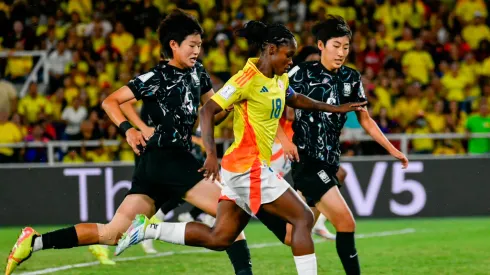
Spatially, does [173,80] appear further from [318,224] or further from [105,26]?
[105,26]

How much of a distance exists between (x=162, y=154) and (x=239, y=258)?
1054 mm

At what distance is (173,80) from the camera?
8.40 meters

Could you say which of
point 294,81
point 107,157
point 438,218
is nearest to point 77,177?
point 107,157

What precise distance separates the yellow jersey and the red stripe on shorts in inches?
1.9

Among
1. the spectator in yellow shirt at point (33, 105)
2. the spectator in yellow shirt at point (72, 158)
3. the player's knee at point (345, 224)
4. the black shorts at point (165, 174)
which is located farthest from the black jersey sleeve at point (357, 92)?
the spectator in yellow shirt at point (33, 105)

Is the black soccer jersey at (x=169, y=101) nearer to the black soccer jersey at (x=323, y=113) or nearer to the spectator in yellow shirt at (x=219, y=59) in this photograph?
the black soccer jersey at (x=323, y=113)

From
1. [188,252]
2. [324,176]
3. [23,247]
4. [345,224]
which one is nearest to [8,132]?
[188,252]

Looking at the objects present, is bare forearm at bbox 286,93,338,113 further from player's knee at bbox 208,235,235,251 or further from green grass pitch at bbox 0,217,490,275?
green grass pitch at bbox 0,217,490,275

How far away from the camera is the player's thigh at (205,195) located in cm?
827

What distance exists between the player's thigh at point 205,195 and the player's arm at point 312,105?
0.94m

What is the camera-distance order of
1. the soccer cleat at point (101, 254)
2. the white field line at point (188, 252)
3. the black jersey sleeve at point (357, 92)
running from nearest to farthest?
1. the black jersey sleeve at point (357, 92)
2. the white field line at point (188, 252)
3. the soccer cleat at point (101, 254)

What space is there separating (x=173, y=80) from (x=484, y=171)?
8962 millimetres

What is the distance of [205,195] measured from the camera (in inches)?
326

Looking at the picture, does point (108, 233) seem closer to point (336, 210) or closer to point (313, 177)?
point (313, 177)
